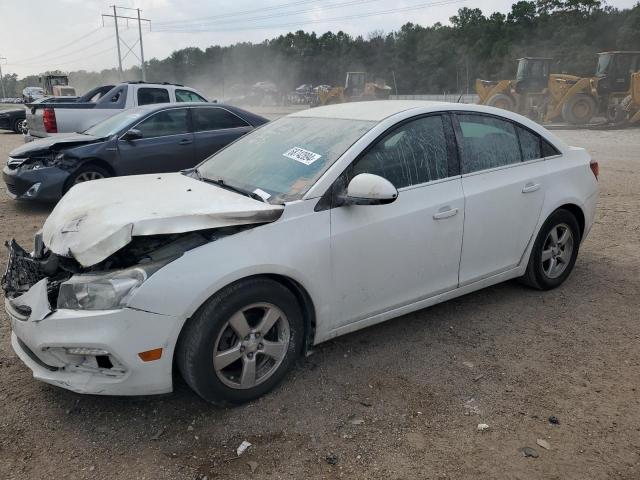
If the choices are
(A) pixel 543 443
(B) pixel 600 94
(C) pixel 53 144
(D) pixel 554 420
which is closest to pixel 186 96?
(C) pixel 53 144

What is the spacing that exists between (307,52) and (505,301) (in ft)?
244

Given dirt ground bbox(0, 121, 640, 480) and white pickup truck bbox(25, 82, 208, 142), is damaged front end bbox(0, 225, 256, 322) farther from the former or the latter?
white pickup truck bbox(25, 82, 208, 142)

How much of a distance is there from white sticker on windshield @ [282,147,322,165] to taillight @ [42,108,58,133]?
Answer: 899 centimetres

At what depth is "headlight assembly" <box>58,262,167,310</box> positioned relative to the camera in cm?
254

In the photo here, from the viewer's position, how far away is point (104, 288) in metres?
2.57

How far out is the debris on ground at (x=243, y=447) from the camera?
8.47ft

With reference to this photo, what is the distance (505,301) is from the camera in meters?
4.29

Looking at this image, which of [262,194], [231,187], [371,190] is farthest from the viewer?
[231,187]

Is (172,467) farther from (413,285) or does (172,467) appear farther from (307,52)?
(307,52)

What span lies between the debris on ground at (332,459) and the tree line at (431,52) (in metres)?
36.6

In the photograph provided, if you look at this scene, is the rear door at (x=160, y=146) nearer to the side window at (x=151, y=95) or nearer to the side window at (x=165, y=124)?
the side window at (x=165, y=124)

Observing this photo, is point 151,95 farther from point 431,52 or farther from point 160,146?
point 431,52

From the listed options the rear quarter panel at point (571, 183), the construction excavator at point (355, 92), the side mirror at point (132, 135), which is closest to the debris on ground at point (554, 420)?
the rear quarter panel at point (571, 183)

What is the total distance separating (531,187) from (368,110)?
1.40m
